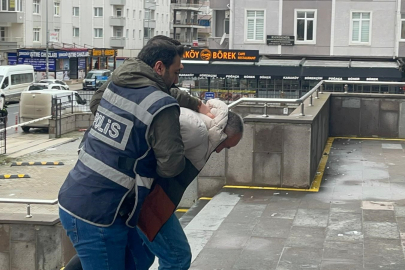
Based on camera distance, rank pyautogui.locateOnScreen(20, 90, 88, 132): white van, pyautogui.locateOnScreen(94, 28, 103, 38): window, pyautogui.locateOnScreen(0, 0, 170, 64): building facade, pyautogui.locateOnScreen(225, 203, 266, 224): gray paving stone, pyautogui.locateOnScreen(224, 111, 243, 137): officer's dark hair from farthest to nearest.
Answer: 1. pyautogui.locateOnScreen(94, 28, 103, 38): window
2. pyautogui.locateOnScreen(0, 0, 170, 64): building facade
3. pyautogui.locateOnScreen(20, 90, 88, 132): white van
4. pyautogui.locateOnScreen(225, 203, 266, 224): gray paving stone
5. pyautogui.locateOnScreen(224, 111, 243, 137): officer's dark hair

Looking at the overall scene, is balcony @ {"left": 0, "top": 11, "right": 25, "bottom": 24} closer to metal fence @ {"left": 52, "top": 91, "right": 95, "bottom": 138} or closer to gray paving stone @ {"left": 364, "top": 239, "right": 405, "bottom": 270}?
metal fence @ {"left": 52, "top": 91, "right": 95, "bottom": 138}

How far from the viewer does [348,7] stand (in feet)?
144

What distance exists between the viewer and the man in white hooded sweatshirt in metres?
4.19

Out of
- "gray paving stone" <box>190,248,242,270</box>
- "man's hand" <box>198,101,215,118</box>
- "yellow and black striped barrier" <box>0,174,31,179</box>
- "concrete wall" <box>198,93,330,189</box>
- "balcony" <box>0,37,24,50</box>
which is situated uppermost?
"balcony" <box>0,37,24,50</box>

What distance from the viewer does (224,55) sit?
144 ft

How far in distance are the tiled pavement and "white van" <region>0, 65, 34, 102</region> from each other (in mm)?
34834

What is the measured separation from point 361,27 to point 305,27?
3.20m

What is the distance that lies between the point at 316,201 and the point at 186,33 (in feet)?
323

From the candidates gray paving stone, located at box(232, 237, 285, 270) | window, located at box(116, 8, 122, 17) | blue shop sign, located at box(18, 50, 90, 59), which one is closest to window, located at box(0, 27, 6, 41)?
blue shop sign, located at box(18, 50, 90, 59)

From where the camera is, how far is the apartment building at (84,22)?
2443 inches

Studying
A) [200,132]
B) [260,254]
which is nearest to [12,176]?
[260,254]

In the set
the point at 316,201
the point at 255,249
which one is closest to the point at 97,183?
the point at 255,249

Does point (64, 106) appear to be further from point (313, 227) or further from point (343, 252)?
point (343, 252)

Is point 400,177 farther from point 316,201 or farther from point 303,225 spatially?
point 303,225
